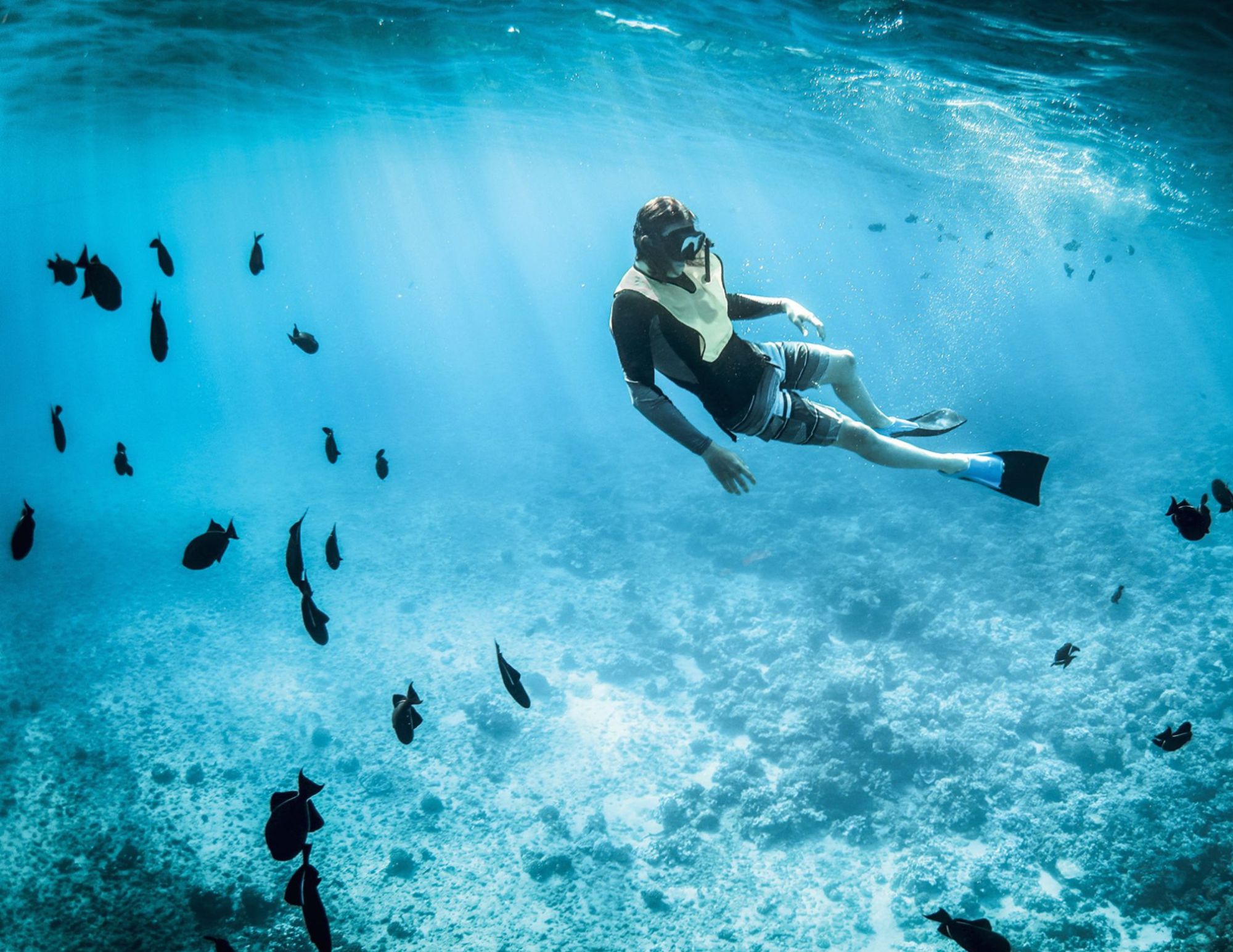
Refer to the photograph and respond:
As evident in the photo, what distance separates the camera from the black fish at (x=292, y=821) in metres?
2.88

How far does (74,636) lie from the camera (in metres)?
14.4

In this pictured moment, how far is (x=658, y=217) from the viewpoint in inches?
146

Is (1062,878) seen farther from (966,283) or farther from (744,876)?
(966,283)

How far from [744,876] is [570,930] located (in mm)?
2554

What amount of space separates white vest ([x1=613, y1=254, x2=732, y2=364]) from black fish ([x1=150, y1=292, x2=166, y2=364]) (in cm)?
272

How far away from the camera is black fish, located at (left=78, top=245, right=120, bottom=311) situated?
142 inches

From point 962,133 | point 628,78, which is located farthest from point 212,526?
point 962,133

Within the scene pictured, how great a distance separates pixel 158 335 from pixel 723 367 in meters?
3.53

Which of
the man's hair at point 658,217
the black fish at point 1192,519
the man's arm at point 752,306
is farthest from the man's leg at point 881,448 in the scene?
the man's hair at point 658,217

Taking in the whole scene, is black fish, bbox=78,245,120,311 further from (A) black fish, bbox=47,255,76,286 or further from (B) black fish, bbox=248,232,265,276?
(B) black fish, bbox=248,232,265,276

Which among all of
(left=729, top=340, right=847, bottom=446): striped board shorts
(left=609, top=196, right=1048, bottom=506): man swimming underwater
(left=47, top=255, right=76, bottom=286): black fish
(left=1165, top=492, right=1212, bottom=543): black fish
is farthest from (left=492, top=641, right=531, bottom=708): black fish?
(left=1165, top=492, right=1212, bottom=543): black fish

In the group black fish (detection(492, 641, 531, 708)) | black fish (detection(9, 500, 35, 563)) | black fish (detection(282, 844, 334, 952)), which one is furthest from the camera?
black fish (detection(9, 500, 35, 563))

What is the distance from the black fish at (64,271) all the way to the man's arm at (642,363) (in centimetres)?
325

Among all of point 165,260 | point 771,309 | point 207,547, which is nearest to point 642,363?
point 771,309
